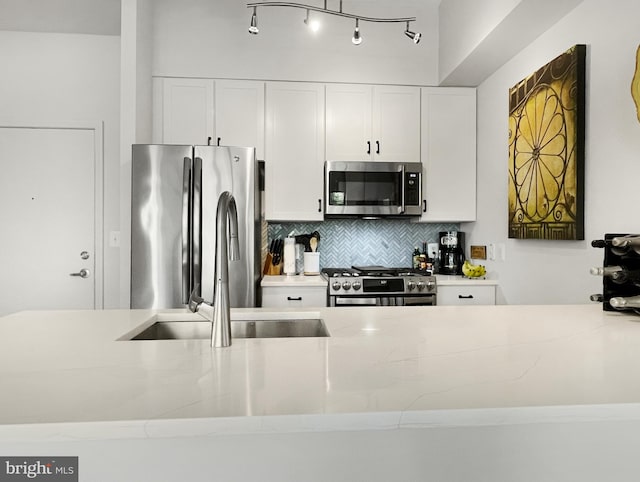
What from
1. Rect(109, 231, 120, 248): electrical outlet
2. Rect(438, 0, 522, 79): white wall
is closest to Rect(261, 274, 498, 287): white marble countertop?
Rect(109, 231, 120, 248): electrical outlet

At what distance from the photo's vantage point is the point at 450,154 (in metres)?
3.60

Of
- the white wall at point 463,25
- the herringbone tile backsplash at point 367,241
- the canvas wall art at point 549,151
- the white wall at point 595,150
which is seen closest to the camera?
the white wall at point 595,150

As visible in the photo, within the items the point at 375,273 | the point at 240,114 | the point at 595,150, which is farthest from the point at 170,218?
the point at 595,150

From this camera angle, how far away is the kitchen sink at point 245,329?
5.24 feet

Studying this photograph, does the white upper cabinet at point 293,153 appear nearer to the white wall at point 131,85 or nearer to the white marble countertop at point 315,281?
the white marble countertop at point 315,281

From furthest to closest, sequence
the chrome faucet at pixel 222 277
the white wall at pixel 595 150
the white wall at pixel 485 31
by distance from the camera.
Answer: the white wall at pixel 485 31, the white wall at pixel 595 150, the chrome faucet at pixel 222 277

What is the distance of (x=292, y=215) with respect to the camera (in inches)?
136

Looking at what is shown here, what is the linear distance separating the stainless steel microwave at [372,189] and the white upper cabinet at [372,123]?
0.13 meters

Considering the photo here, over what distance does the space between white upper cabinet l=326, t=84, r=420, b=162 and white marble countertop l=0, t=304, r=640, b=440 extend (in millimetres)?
2361

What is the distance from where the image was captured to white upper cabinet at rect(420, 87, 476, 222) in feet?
11.8

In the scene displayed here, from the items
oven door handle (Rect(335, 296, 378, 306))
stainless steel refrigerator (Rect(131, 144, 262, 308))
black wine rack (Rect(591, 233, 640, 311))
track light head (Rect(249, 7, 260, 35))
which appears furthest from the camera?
oven door handle (Rect(335, 296, 378, 306))

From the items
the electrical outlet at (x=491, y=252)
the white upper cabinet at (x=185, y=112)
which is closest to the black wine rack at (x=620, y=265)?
the electrical outlet at (x=491, y=252)

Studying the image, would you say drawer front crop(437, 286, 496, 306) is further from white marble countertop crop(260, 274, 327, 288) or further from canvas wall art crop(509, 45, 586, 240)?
white marble countertop crop(260, 274, 327, 288)

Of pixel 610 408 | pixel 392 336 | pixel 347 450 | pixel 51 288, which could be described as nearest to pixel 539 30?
pixel 392 336
